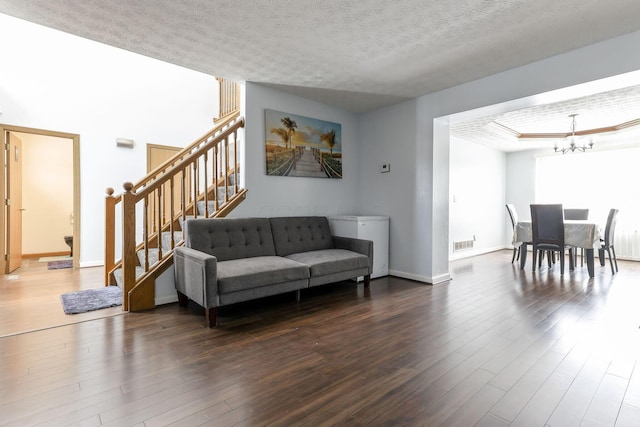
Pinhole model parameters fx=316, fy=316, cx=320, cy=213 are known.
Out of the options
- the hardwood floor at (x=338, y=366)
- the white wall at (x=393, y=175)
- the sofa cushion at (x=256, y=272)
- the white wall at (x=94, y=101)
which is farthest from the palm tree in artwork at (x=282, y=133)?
the white wall at (x=94, y=101)

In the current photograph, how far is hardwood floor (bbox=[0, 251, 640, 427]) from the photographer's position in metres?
1.54

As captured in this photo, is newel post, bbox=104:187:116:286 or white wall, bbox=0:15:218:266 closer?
newel post, bbox=104:187:116:286

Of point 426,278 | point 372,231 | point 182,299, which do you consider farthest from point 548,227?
point 182,299

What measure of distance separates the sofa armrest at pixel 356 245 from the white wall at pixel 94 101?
12.6ft

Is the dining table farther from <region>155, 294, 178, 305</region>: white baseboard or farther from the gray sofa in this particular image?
<region>155, 294, 178, 305</region>: white baseboard

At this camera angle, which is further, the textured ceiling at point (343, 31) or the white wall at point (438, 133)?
the white wall at point (438, 133)

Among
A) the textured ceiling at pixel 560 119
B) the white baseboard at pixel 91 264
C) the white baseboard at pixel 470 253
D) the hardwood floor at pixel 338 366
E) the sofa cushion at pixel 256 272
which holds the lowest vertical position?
the hardwood floor at pixel 338 366

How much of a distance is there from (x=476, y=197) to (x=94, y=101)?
7.50 m

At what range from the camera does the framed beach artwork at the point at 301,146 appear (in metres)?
4.05

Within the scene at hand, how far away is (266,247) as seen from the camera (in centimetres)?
366

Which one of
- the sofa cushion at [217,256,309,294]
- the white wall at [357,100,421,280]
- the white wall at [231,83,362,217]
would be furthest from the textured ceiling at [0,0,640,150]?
the sofa cushion at [217,256,309,294]

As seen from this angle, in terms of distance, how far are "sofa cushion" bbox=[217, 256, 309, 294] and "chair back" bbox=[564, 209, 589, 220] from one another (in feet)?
18.3

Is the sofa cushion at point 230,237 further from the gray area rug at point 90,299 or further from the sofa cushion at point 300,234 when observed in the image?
the gray area rug at point 90,299

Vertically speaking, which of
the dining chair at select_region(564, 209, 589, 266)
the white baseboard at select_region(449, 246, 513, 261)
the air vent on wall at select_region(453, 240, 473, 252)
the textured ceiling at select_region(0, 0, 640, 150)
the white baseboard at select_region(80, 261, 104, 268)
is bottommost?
the white baseboard at select_region(449, 246, 513, 261)
